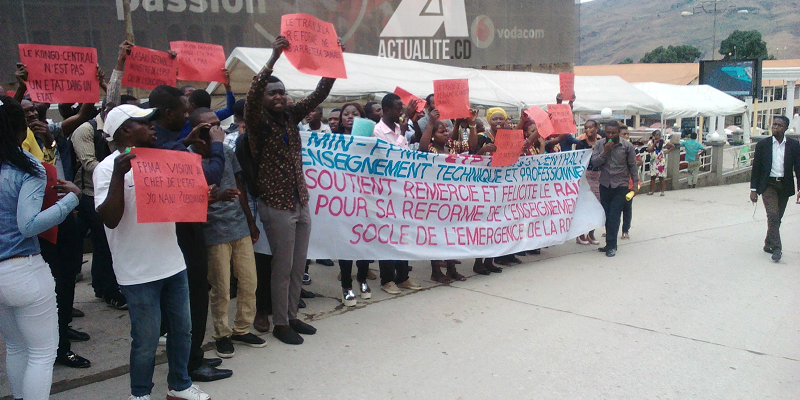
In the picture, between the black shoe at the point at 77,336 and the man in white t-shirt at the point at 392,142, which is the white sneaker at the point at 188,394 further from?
the man in white t-shirt at the point at 392,142

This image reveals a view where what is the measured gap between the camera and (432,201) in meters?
6.32

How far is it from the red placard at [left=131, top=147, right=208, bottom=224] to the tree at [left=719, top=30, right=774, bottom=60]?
71013 mm

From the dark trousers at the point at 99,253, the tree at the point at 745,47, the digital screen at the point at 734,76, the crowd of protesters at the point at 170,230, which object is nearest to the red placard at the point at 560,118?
the crowd of protesters at the point at 170,230

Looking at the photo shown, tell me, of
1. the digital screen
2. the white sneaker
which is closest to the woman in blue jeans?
the white sneaker

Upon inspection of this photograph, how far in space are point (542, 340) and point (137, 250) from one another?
3.01 metres

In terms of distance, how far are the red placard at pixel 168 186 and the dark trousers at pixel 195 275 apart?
50cm

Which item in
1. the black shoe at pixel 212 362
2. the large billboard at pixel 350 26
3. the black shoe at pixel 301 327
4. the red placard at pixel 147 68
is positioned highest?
the large billboard at pixel 350 26

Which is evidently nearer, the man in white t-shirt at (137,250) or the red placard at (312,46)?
the man in white t-shirt at (137,250)

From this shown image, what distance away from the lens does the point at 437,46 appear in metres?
19.1

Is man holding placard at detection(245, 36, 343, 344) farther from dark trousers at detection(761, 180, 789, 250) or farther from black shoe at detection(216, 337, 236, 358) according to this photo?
dark trousers at detection(761, 180, 789, 250)

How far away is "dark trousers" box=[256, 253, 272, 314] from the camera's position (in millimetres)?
4922

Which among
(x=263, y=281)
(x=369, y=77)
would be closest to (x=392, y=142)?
(x=263, y=281)

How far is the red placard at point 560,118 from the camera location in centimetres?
722

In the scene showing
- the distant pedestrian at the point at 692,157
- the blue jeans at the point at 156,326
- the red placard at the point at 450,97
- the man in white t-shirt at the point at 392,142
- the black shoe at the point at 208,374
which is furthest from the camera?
the distant pedestrian at the point at 692,157
